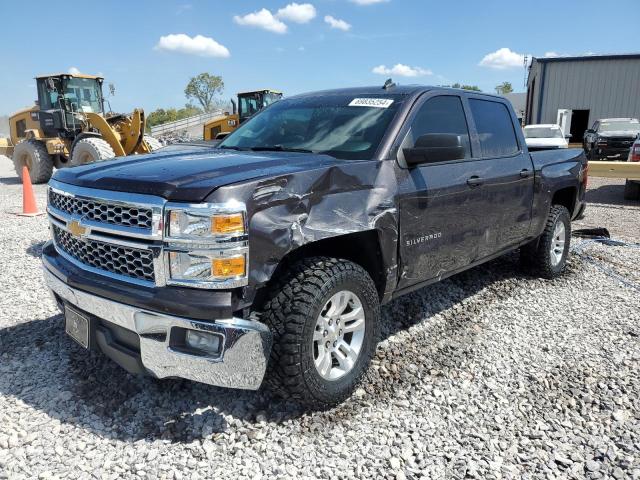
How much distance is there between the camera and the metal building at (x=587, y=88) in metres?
25.7

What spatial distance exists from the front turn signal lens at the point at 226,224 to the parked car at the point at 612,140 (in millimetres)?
17969

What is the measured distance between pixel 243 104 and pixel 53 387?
16031 mm

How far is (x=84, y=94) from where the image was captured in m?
14.1

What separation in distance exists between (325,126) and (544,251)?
2943 millimetres

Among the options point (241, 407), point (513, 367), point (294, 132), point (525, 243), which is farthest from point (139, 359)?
point (525, 243)

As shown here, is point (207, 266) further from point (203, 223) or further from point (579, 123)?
point (579, 123)

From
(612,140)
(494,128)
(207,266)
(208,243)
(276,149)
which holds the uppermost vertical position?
(494,128)

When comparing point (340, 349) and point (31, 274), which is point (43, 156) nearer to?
point (31, 274)

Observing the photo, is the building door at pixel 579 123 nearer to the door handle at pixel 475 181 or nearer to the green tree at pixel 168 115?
the door handle at pixel 475 181

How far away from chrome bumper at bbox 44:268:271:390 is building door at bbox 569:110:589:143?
1151 inches

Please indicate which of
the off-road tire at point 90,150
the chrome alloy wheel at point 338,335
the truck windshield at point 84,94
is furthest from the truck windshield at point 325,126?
the truck windshield at point 84,94

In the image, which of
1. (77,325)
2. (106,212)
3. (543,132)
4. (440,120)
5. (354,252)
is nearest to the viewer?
(106,212)

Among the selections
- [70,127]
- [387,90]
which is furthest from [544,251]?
[70,127]

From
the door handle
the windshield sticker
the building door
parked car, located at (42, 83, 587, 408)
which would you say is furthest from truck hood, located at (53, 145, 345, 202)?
the building door
